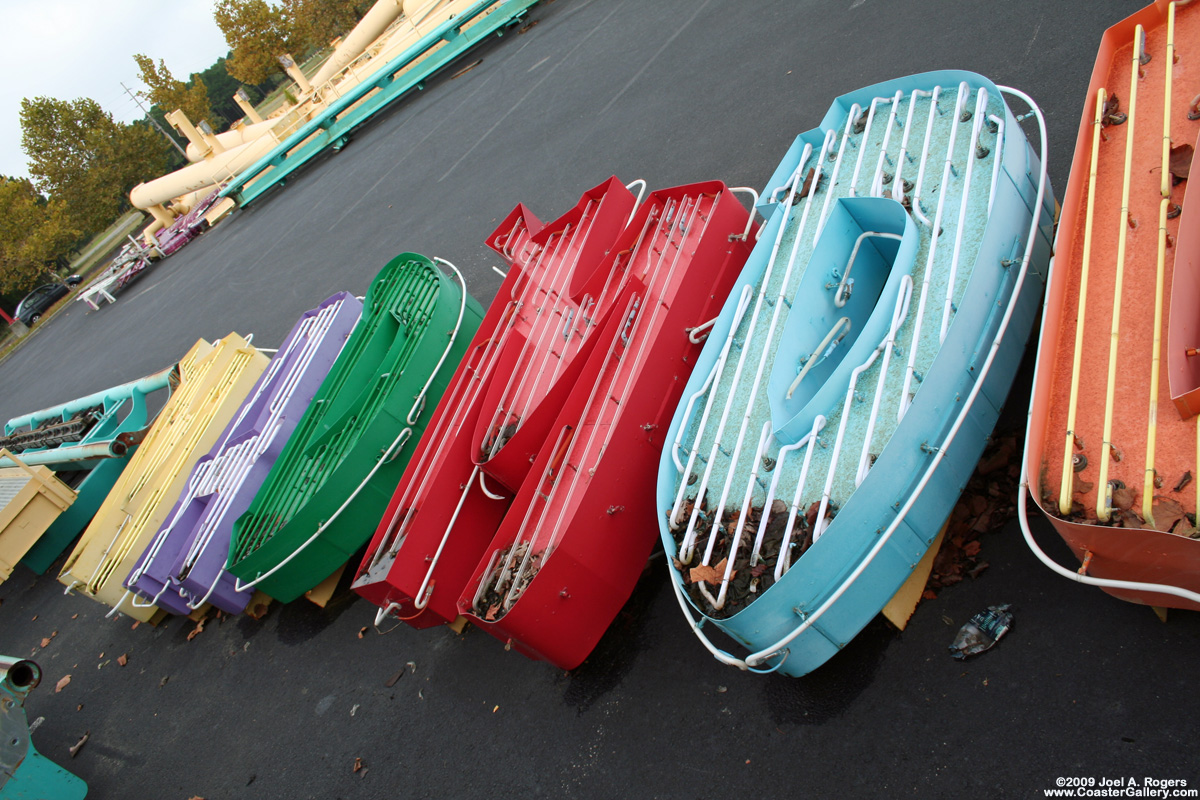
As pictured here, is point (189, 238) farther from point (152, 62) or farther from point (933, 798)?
point (933, 798)

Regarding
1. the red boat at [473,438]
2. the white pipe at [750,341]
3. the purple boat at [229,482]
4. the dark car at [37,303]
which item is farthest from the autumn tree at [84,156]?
the white pipe at [750,341]

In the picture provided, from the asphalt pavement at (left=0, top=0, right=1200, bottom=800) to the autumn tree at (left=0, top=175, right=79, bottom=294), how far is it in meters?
25.0

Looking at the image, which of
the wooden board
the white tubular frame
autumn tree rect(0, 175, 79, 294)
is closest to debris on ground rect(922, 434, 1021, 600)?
the wooden board

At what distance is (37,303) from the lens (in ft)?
94.3

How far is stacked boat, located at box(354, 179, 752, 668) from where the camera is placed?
460cm

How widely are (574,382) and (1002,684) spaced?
334 centimetres

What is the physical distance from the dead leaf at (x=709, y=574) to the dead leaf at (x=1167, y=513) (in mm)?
1914

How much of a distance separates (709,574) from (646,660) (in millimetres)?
1238

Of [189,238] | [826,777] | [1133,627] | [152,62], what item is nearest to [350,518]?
[826,777]

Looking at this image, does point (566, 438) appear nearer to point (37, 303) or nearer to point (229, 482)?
point (229, 482)

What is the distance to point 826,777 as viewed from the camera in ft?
12.0

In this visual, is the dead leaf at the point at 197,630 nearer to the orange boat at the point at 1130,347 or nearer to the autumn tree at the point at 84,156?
the orange boat at the point at 1130,347

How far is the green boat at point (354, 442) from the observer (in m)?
6.44

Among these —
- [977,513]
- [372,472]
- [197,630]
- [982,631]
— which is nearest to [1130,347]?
[977,513]
